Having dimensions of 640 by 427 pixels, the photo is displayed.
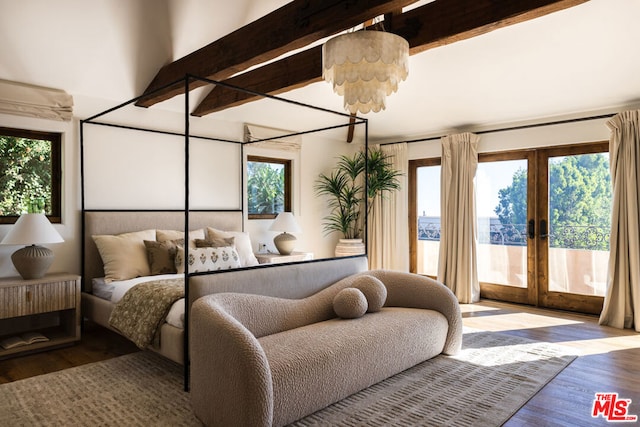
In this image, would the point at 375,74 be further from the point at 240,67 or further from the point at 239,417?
the point at 239,417

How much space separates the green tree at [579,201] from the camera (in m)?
4.64

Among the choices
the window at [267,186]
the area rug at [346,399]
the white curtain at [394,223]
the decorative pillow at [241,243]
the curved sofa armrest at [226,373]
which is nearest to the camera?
the curved sofa armrest at [226,373]

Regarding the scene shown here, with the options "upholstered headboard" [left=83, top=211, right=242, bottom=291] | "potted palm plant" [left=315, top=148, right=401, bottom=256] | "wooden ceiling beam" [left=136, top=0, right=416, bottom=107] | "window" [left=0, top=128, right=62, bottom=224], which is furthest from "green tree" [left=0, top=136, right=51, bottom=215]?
"potted palm plant" [left=315, top=148, right=401, bottom=256]

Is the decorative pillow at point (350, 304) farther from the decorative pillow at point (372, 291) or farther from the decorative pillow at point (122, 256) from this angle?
the decorative pillow at point (122, 256)

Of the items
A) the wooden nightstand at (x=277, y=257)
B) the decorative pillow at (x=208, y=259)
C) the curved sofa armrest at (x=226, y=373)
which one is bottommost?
the curved sofa armrest at (x=226, y=373)

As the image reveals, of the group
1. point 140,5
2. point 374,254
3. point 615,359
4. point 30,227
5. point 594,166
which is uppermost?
point 140,5

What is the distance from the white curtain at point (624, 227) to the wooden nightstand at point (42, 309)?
4.95 m

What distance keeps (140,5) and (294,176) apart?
2853 mm

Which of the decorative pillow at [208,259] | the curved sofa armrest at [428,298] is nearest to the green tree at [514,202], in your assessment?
the curved sofa armrest at [428,298]

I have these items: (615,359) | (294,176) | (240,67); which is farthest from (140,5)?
(615,359)

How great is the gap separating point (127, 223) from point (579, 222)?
15.7 feet

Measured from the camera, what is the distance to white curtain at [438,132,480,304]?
5.44m

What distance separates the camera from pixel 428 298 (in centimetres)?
338

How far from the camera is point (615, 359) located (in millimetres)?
3352
